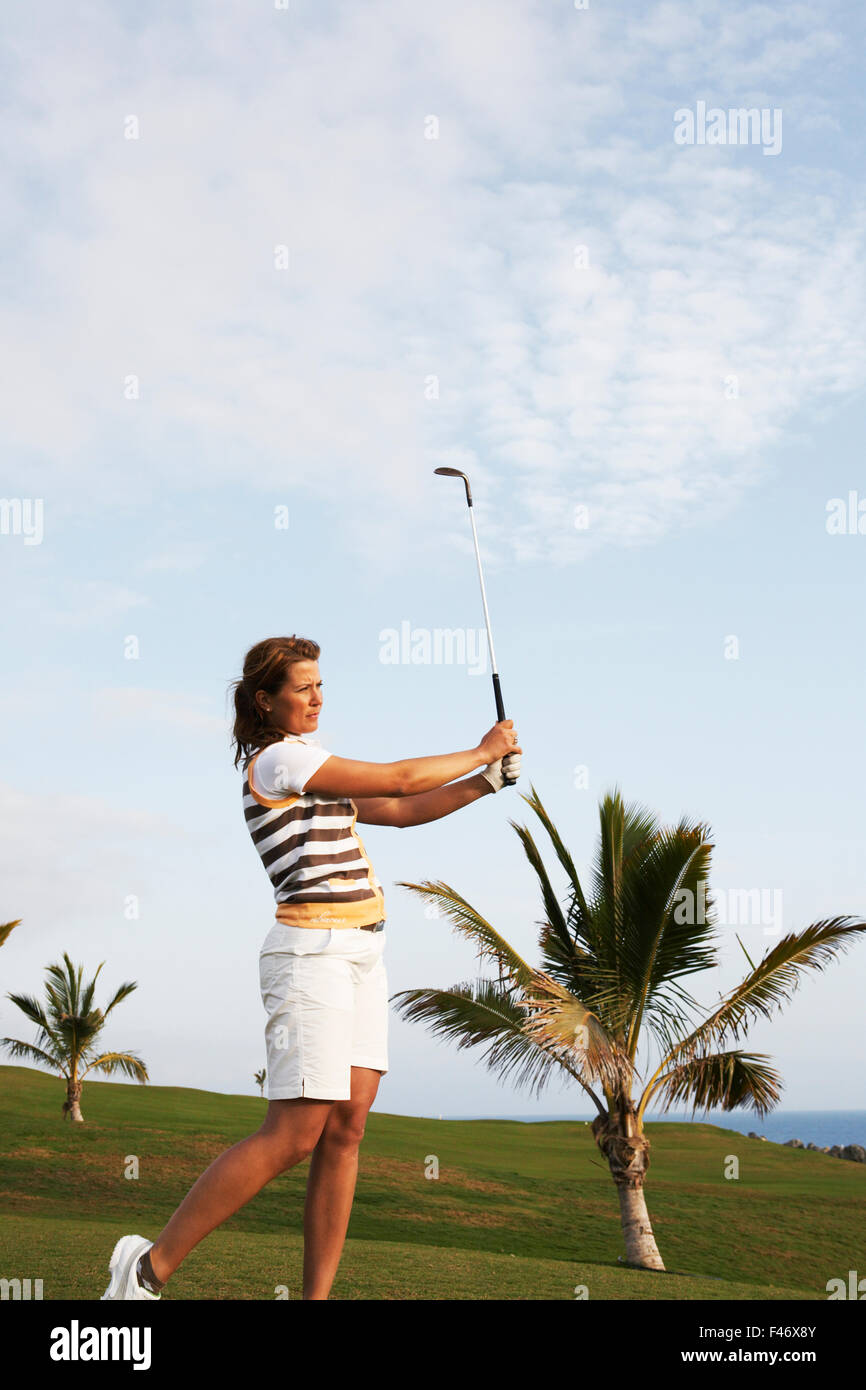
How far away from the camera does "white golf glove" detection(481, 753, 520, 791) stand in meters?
3.55

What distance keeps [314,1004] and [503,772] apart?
0.95m

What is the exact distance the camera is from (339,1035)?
318cm

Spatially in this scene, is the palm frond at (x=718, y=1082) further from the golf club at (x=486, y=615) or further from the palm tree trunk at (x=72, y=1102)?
the palm tree trunk at (x=72, y=1102)

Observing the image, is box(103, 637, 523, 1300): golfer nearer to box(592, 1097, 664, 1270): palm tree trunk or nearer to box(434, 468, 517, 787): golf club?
box(434, 468, 517, 787): golf club

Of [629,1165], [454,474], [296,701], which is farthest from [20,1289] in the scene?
[629,1165]

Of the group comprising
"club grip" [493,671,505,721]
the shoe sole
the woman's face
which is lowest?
the shoe sole

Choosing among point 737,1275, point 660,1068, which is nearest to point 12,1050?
point 737,1275

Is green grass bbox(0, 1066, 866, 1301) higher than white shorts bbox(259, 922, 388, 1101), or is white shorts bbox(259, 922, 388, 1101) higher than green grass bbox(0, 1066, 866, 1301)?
white shorts bbox(259, 922, 388, 1101)

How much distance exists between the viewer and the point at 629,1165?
12.3 metres

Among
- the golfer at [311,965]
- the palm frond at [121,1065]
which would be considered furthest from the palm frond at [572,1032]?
the palm frond at [121,1065]

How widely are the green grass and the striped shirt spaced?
223 centimetres
